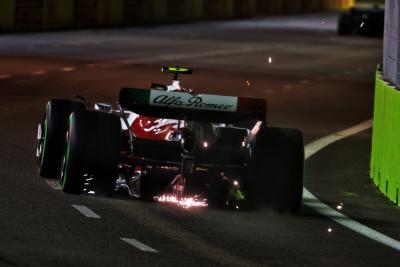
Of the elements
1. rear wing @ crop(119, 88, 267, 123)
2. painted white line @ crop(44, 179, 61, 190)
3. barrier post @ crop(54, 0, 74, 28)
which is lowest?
barrier post @ crop(54, 0, 74, 28)

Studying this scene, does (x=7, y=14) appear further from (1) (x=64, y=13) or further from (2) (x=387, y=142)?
(2) (x=387, y=142)

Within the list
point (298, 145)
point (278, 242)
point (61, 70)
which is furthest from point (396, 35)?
point (61, 70)

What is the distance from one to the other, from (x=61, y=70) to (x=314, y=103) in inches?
288

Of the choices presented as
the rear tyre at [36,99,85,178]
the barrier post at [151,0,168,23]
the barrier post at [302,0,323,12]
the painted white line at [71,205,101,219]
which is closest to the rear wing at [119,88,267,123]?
the rear tyre at [36,99,85,178]

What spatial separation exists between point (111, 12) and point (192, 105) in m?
41.8

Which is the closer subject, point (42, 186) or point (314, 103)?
point (42, 186)

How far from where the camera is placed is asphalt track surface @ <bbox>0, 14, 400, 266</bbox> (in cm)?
1070

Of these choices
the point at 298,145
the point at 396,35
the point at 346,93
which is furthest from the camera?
the point at 346,93

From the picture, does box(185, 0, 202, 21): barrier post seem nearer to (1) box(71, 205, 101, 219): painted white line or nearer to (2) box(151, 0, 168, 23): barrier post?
(2) box(151, 0, 168, 23): barrier post

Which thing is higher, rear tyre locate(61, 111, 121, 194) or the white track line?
rear tyre locate(61, 111, 121, 194)

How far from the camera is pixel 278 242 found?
11.4 metres

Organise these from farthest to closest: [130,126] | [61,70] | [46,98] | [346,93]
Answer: [61,70], [346,93], [46,98], [130,126]

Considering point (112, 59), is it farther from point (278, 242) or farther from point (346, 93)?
point (278, 242)

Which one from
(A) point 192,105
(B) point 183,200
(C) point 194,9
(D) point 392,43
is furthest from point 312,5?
(B) point 183,200
